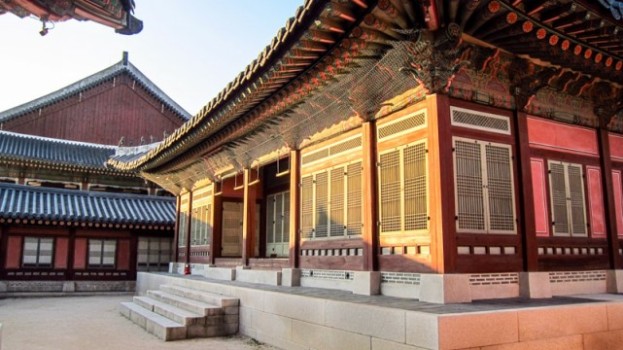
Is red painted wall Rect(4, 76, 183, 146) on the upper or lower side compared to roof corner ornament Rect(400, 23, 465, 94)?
upper

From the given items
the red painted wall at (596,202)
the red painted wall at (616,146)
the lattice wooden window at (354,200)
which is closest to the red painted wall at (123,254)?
the lattice wooden window at (354,200)

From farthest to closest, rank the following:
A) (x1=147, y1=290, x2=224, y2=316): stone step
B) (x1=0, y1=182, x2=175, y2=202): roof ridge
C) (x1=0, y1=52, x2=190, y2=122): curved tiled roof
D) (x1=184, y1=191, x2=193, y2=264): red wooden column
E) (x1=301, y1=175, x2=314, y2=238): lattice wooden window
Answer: (x1=0, y1=52, x2=190, y2=122): curved tiled roof
(x1=0, y1=182, x2=175, y2=202): roof ridge
(x1=184, y1=191, x2=193, y2=264): red wooden column
(x1=301, y1=175, x2=314, y2=238): lattice wooden window
(x1=147, y1=290, x2=224, y2=316): stone step

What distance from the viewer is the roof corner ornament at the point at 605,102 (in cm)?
825

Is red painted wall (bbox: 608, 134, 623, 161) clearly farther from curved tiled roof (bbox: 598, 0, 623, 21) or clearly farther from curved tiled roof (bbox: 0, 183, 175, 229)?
curved tiled roof (bbox: 0, 183, 175, 229)

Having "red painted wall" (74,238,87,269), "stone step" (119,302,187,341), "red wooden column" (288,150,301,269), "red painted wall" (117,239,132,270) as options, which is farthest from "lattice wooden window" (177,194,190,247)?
"red wooden column" (288,150,301,269)

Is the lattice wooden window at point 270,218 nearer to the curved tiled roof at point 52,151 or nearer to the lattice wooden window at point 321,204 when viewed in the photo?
the lattice wooden window at point 321,204

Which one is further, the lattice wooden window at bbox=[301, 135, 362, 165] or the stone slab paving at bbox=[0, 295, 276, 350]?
the stone slab paving at bbox=[0, 295, 276, 350]

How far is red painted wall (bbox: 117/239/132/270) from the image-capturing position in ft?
70.5

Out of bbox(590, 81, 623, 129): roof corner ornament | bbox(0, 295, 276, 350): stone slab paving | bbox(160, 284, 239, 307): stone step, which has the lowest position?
bbox(0, 295, 276, 350): stone slab paving

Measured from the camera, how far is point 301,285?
9.73 meters

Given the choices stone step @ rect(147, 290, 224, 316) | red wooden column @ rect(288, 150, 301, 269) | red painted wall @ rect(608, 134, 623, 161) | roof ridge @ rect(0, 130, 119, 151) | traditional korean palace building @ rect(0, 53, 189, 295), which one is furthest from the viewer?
roof ridge @ rect(0, 130, 119, 151)

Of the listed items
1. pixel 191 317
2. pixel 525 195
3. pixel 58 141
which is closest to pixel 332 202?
pixel 525 195

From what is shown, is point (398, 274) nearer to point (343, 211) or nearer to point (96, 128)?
point (343, 211)

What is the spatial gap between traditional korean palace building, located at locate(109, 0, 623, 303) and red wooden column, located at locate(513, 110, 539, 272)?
0.02 meters
